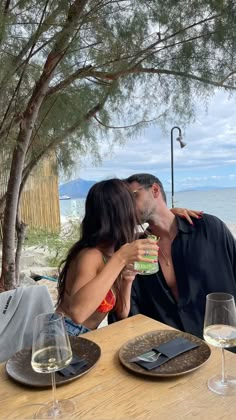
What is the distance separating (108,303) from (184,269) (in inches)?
17.2

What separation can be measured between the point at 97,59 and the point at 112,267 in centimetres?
157

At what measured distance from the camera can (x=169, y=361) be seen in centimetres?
103

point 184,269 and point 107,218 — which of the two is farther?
point 184,269

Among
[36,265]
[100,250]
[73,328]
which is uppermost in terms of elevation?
[100,250]

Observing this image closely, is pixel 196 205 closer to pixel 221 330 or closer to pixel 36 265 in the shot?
pixel 36 265

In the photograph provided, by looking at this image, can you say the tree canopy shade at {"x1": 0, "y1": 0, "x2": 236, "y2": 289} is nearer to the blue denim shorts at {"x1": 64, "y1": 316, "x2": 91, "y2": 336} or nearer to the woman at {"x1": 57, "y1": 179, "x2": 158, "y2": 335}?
the woman at {"x1": 57, "y1": 179, "x2": 158, "y2": 335}

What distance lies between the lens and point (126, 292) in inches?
64.4

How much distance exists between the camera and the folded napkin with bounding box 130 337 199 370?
101cm

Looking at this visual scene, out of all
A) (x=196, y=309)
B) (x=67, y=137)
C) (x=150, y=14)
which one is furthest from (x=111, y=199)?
(x=67, y=137)

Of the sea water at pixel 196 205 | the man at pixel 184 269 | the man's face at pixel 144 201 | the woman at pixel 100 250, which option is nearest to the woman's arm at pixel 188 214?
the man at pixel 184 269

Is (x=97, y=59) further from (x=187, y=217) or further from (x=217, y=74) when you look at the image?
(x=187, y=217)

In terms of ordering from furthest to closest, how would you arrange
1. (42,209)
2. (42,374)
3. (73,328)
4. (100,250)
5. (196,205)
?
(42,209) → (196,205) → (100,250) → (73,328) → (42,374)

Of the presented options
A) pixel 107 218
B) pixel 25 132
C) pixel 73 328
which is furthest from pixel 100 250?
pixel 25 132

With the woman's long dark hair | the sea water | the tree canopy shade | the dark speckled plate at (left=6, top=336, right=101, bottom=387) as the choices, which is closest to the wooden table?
the dark speckled plate at (left=6, top=336, right=101, bottom=387)
